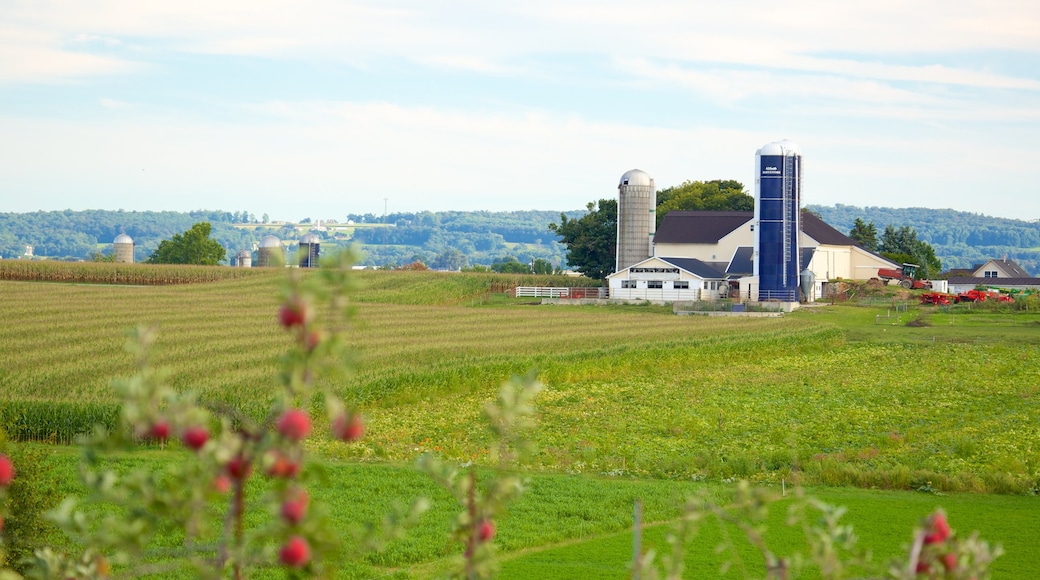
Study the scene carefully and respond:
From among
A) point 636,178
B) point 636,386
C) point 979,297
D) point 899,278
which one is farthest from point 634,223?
point 636,386

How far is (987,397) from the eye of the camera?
2852 centimetres

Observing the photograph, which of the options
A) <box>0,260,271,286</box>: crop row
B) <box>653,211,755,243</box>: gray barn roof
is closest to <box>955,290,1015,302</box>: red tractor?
<box>653,211,755,243</box>: gray barn roof

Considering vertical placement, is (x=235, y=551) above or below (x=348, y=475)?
above

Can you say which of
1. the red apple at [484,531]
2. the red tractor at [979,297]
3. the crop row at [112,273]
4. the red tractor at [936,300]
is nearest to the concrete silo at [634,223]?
the red tractor at [936,300]

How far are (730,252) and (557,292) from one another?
37.5ft

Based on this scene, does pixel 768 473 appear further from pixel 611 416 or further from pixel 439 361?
pixel 439 361

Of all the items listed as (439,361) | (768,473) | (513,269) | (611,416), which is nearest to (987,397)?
(611,416)

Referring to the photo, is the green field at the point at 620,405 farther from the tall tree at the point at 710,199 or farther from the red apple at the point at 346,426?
the tall tree at the point at 710,199

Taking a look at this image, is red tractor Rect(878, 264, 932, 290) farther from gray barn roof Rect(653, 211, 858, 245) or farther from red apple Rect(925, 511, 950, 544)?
red apple Rect(925, 511, 950, 544)

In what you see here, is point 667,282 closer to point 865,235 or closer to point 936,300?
point 936,300

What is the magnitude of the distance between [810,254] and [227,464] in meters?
69.6

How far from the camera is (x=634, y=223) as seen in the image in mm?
75125

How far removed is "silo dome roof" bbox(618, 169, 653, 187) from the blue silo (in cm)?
1179

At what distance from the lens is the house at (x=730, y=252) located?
2731 inches
